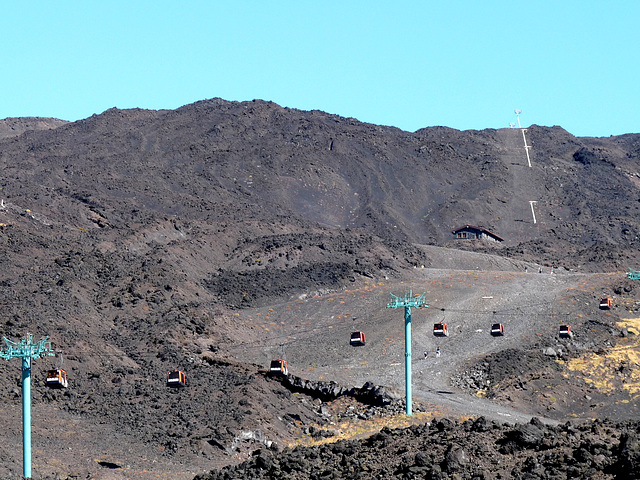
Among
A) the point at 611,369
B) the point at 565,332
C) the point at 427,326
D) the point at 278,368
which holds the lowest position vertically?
the point at 611,369

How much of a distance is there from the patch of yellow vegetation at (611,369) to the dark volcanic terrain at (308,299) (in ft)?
0.54

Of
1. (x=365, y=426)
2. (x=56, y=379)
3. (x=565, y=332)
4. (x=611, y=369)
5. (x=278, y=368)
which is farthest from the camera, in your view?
(x=565, y=332)

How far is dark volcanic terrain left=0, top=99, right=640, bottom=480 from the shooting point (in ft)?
149

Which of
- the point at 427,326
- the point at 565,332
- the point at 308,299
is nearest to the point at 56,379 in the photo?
the point at 565,332

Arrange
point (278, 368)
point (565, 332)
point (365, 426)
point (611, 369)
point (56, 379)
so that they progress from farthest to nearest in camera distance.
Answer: point (565, 332) < point (611, 369) < point (365, 426) < point (278, 368) < point (56, 379)

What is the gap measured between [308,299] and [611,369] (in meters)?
27.3

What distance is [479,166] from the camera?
156 meters

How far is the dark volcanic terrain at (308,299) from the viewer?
45.4 m

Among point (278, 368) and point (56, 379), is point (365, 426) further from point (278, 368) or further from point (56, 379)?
point (56, 379)

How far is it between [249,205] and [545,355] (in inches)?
2631

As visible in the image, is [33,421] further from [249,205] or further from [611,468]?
[249,205]

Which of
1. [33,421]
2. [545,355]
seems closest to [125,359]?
[33,421]

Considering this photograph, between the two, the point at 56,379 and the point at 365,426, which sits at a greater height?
the point at 56,379

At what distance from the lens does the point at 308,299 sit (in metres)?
84.6
